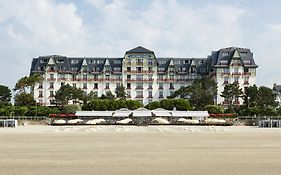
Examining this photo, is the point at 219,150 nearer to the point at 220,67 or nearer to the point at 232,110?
the point at 232,110

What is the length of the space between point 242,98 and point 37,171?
86.7 meters

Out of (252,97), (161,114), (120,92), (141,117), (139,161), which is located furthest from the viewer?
(120,92)

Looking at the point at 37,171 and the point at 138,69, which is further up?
the point at 138,69

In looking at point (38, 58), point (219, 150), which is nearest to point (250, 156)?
point (219, 150)

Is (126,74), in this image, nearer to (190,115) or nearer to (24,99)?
(24,99)

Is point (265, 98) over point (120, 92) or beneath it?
beneath

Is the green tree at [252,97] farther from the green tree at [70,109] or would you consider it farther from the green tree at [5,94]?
the green tree at [5,94]

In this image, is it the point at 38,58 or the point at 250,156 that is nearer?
the point at 250,156

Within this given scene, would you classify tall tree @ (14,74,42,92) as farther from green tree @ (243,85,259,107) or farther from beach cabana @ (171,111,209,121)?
green tree @ (243,85,259,107)

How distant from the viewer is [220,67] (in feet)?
342

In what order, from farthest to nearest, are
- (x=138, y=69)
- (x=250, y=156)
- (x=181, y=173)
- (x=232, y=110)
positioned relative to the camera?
(x=138, y=69), (x=232, y=110), (x=250, y=156), (x=181, y=173)

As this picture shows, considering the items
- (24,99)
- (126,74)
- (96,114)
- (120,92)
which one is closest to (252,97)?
(120,92)

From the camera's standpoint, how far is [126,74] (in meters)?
109

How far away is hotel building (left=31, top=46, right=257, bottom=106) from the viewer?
4259 inches
